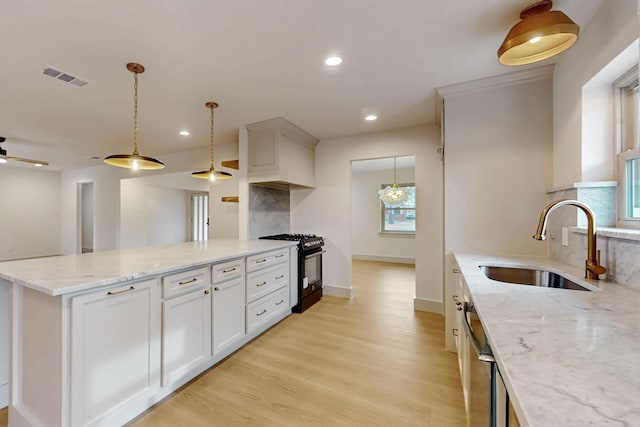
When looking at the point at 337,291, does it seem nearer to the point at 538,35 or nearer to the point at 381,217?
the point at 538,35

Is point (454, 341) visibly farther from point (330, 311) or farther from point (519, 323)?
point (519, 323)

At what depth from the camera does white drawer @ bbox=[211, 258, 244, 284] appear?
2.16 metres

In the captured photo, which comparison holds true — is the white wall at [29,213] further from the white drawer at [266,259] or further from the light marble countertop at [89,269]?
the white drawer at [266,259]

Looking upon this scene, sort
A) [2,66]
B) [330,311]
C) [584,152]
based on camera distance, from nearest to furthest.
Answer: [584,152] < [2,66] < [330,311]

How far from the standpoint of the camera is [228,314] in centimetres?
229

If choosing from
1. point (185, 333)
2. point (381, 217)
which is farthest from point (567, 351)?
point (381, 217)

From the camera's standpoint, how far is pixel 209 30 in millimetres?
1738

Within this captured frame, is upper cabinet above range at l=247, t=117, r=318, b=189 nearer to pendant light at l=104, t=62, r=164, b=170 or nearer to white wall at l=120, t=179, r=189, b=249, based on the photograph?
pendant light at l=104, t=62, r=164, b=170

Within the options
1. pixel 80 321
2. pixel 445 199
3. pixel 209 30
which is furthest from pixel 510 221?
pixel 80 321

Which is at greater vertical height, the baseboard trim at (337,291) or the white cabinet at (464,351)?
the white cabinet at (464,351)

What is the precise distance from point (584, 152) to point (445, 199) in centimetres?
99

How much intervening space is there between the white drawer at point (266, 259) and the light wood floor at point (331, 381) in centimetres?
73

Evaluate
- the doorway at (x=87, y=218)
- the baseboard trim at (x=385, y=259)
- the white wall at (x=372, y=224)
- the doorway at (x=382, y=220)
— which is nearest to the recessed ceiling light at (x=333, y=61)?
the doorway at (x=382, y=220)

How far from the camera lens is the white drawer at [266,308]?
2.57 m
